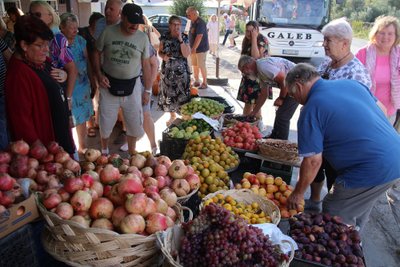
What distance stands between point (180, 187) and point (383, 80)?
289cm

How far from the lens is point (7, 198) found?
1748 mm

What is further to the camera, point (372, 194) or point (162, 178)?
point (372, 194)

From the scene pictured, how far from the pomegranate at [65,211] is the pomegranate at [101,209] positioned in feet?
0.34

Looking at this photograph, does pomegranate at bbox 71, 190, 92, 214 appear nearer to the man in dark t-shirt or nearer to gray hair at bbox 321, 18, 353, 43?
gray hair at bbox 321, 18, 353, 43

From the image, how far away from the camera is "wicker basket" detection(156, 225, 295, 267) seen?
5.30 ft

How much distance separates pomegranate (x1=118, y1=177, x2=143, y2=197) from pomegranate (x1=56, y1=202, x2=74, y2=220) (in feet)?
0.87

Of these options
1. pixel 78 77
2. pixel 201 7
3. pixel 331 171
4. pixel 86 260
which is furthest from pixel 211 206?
pixel 201 7

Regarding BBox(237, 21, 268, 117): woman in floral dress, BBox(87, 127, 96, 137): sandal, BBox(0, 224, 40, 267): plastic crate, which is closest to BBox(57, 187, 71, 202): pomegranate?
BBox(0, 224, 40, 267): plastic crate

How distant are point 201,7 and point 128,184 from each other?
23678 mm

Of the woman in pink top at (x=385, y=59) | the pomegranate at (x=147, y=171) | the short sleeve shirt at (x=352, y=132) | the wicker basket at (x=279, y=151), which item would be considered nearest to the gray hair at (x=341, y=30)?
the short sleeve shirt at (x=352, y=132)

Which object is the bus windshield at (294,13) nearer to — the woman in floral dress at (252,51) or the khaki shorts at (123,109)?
the woman in floral dress at (252,51)

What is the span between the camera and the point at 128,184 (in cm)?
186

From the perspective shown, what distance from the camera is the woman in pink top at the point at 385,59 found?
3.64 metres

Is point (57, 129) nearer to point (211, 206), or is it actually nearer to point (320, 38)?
point (211, 206)
